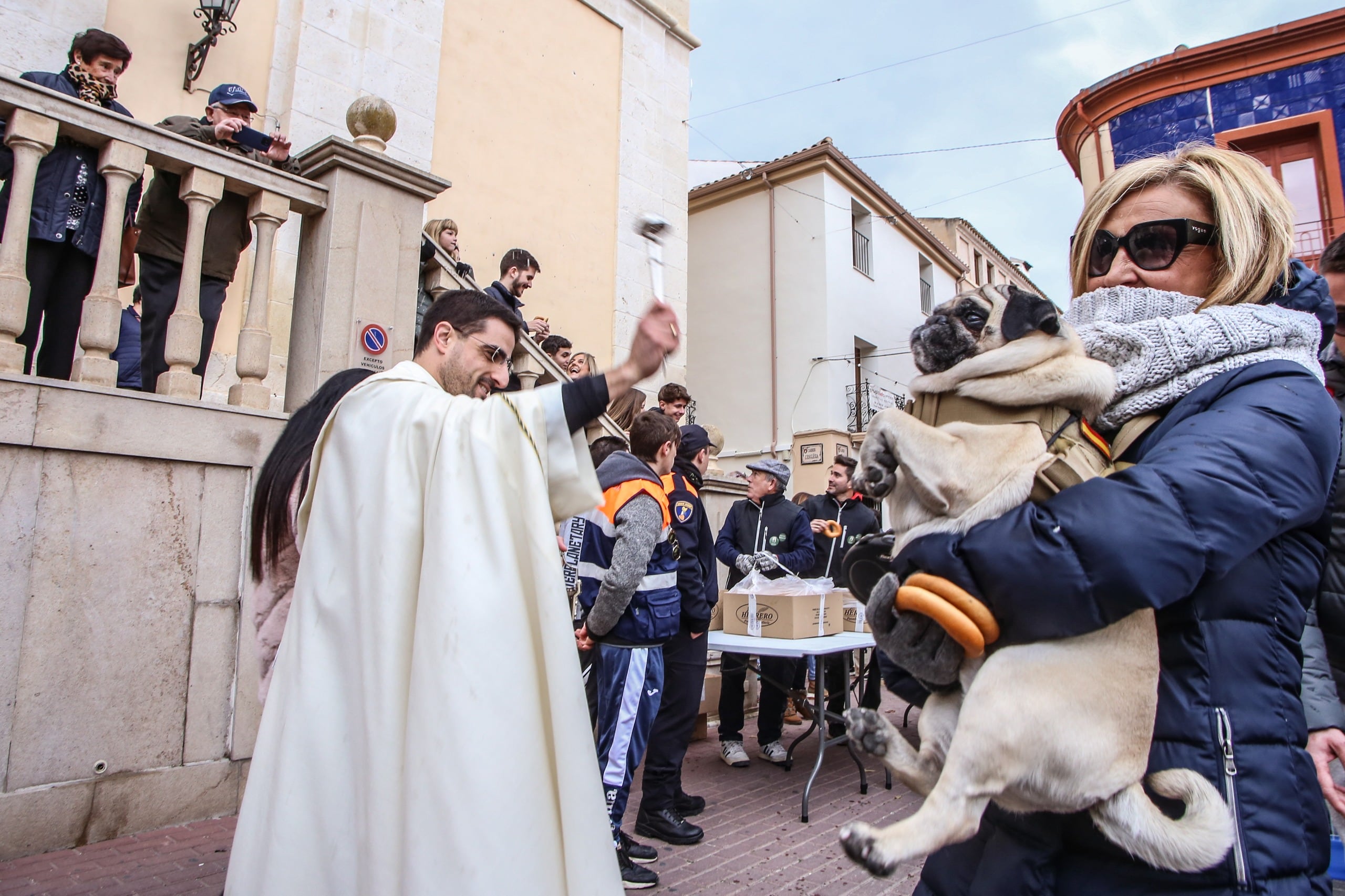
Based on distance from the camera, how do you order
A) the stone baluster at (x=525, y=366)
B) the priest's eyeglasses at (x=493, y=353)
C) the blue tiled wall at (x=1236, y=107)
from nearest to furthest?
the priest's eyeglasses at (x=493, y=353)
the stone baluster at (x=525, y=366)
the blue tiled wall at (x=1236, y=107)

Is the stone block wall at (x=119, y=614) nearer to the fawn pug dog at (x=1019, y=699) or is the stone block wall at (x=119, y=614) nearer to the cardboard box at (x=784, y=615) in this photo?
the cardboard box at (x=784, y=615)

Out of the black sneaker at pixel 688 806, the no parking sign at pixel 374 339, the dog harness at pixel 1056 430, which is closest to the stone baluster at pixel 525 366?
the no parking sign at pixel 374 339

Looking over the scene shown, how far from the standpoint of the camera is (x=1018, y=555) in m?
1.10

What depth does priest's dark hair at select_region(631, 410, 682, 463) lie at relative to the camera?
14.7 ft

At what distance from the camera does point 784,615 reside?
17.5 feet

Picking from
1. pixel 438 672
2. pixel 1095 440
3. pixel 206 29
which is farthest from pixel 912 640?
pixel 206 29

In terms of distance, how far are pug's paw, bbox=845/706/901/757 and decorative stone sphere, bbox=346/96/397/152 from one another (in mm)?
4834

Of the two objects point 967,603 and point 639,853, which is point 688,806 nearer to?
point 639,853

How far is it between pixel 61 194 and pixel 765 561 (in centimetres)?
493

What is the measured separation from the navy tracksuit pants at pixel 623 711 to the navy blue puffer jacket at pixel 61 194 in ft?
11.1

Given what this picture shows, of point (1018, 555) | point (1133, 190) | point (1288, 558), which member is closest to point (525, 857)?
point (1018, 555)

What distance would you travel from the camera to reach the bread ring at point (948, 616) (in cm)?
115

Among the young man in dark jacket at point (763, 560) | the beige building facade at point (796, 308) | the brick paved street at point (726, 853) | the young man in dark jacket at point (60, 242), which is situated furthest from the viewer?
the beige building facade at point (796, 308)

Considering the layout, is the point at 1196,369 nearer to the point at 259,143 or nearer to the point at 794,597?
the point at 794,597
